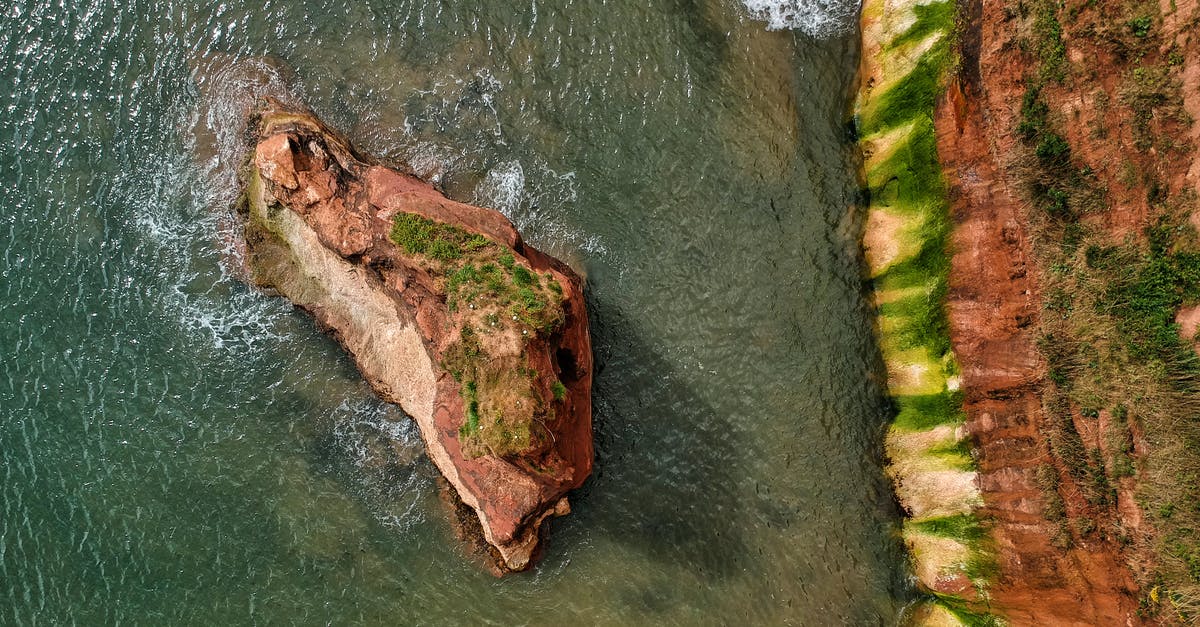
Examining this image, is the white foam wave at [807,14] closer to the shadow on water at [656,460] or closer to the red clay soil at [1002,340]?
the red clay soil at [1002,340]

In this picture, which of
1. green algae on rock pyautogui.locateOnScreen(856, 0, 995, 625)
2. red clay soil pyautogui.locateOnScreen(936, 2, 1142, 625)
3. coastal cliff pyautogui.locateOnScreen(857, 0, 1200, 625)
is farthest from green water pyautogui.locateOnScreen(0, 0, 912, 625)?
red clay soil pyautogui.locateOnScreen(936, 2, 1142, 625)

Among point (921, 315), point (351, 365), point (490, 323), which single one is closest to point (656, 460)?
point (490, 323)

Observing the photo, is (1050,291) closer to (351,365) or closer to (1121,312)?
(1121,312)

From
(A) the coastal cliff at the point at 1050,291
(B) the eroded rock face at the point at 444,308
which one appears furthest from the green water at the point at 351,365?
(A) the coastal cliff at the point at 1050,291

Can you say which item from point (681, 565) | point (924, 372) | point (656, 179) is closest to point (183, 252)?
point (656, 179)

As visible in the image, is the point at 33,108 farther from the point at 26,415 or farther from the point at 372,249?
the point at 372,249

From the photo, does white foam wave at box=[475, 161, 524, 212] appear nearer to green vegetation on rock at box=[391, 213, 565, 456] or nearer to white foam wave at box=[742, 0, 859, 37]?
green vegetation on rock at box=[391, 213, 565, 456]
